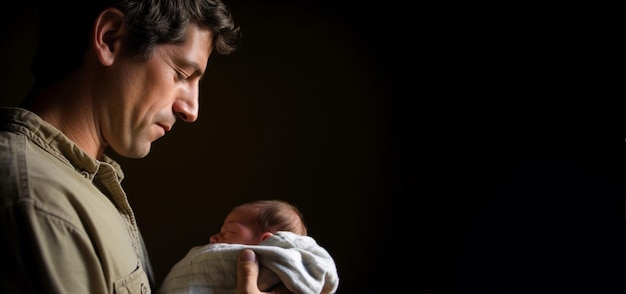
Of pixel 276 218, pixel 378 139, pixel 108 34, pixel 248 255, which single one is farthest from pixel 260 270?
pixel 378 139

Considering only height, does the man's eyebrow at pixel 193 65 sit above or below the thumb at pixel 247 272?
above

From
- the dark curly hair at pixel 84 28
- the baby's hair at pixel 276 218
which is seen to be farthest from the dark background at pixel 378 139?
the dark curly hair at pixel 84 28

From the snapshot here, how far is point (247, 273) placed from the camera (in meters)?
1.04

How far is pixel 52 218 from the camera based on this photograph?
2.61 feet

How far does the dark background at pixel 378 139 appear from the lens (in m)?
1.95

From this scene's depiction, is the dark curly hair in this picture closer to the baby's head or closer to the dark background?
the baby's head

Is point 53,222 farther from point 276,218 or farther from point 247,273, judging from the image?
point 276,218

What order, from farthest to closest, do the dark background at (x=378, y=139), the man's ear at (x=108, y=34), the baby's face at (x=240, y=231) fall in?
the dark background at (x=378, y=139)
the baby's face at (x=240, y=231)
the man's ear at (x=108, y=34)

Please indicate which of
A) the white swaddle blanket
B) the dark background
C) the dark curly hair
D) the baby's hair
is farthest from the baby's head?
the dark background

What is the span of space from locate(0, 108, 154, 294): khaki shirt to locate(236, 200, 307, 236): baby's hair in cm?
38

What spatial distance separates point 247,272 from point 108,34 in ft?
1.70

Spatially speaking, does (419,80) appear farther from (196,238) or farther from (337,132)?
(196,238)

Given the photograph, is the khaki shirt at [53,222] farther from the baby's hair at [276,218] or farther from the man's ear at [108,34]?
the baby's hair at [276,218]

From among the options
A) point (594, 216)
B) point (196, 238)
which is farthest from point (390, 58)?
point (196, 238)
